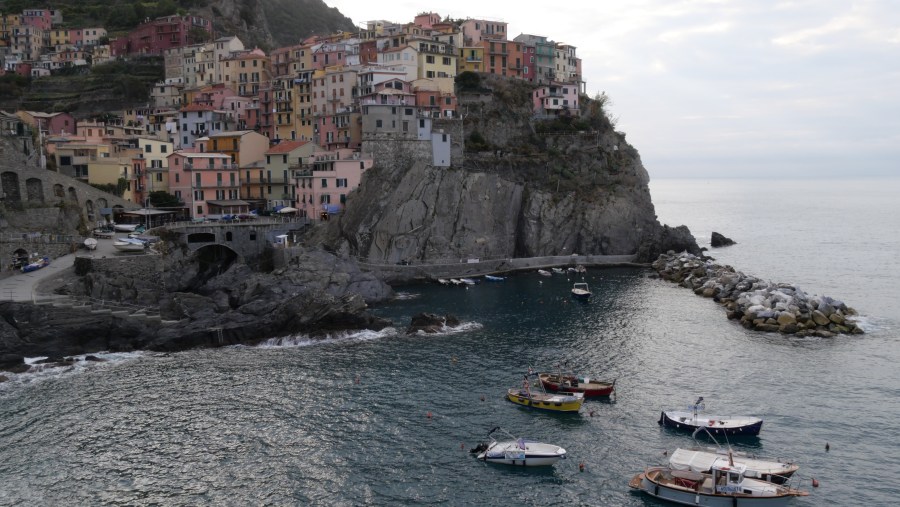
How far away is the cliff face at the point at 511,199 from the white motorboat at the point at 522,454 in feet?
167

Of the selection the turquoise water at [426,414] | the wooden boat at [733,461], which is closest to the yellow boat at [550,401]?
the turquoise water at [426,414]

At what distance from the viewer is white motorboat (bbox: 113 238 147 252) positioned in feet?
221

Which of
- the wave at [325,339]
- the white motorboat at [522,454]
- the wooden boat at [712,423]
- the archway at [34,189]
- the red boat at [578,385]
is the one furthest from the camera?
the archway at [34,189]

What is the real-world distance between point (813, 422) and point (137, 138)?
81712 millimetres

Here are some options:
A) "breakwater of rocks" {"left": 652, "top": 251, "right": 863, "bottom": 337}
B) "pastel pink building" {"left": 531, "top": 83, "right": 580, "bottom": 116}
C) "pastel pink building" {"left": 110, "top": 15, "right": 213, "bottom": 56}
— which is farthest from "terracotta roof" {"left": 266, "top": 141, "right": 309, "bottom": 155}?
"breakwater of rocks" {"left": 652, "top": 251, "right": 863, "bottom": 337}

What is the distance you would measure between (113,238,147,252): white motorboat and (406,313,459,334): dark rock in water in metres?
25.0

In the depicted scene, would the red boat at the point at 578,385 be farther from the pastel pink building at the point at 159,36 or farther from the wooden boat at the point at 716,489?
the pastel pink building at the point at 159,36

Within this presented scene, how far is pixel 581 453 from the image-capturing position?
39.1 meters

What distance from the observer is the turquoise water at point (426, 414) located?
35469 mm

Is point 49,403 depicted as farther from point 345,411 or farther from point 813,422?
point 813,422

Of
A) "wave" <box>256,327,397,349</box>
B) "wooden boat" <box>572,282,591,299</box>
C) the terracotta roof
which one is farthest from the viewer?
the terracotta roof

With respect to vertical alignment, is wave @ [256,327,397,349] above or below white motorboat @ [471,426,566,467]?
above

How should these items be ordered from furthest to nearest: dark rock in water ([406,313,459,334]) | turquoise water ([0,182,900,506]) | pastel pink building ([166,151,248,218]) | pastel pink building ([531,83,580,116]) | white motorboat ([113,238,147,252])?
pastel pink building ([531,83,580,116])
pastel pink building ([166,151,248,218])
white motorboat ([113,238,147,252])
dark rock in water ([406,313,459,334])
turquoise water ([0,182,900,506])

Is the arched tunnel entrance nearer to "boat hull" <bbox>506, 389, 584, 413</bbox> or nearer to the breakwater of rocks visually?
"boat hull" <bbox>506, 389, 584, 413</bbox>
